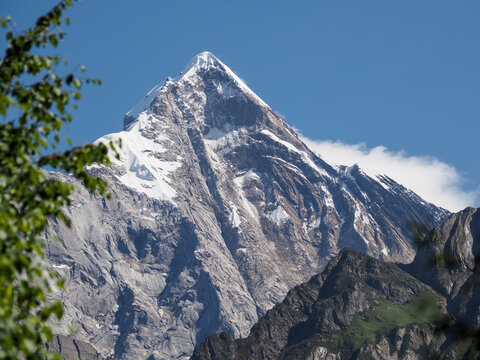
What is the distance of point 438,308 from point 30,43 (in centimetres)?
1143

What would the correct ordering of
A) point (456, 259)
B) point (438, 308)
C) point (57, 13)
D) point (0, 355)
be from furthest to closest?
point (57, 13), point (456, 259), point (438, 308), point (0, 355)

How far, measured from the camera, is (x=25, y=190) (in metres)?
15.6

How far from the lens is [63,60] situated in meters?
17.8

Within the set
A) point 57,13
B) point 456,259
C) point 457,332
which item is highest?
point 57,13

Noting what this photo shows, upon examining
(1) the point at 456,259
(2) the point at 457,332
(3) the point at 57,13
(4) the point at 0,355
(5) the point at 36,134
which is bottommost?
(4) the point at 0,355

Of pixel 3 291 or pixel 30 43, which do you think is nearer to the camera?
pixel 3 291

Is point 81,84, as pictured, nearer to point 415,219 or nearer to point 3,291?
point 3,291

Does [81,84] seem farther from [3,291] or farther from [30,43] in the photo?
[3,291]

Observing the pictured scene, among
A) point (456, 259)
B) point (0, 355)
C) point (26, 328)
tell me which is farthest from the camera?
point (456, 259)

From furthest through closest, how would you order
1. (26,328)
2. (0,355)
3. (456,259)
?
(456,259), (26,328), (0,355)

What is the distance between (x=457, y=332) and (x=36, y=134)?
1035 cm

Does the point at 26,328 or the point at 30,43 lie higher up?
the point at 30,43

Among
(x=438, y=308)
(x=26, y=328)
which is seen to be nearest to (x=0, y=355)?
(x=26, y=328)

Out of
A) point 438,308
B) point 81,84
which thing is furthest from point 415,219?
point 81,84
